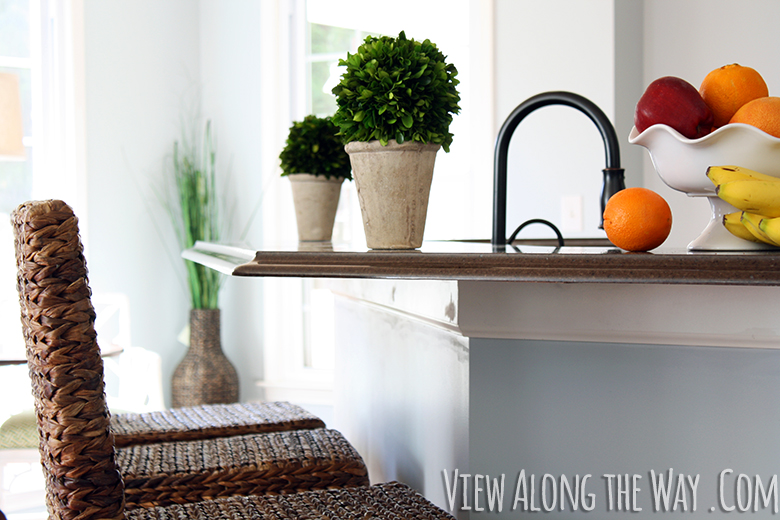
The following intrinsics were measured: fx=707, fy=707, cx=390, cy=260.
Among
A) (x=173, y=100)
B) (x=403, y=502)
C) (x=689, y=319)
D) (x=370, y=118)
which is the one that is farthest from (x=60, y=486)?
(x=173, y=100)

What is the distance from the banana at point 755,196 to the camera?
0.67 metres

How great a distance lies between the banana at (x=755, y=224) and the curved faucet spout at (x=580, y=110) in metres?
0.24

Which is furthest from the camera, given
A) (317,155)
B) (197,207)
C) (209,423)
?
(197,207)

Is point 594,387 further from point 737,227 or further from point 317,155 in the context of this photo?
point 317,155

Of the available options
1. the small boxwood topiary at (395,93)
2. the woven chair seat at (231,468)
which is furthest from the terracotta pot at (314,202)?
the small boxwood topiary at (395,93)

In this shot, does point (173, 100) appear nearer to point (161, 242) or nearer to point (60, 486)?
point (161, 242)

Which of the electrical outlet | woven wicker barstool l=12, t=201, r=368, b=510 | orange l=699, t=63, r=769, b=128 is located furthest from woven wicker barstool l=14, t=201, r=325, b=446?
the electrical outlet

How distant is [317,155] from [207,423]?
0.60 metres

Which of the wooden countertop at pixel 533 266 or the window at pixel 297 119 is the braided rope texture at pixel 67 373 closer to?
the wooden countertop at pixel 533 266

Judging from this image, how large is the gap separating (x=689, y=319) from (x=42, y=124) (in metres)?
3.00

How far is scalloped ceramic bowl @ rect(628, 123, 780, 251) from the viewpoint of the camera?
28.1 inches

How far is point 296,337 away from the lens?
11.3 ft

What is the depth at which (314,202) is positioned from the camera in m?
1.54

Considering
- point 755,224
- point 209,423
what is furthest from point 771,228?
point 209,423
